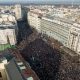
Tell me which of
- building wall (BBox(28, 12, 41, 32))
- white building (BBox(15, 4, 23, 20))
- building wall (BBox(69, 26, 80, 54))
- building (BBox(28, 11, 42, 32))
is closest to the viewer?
building wall (BBox(69, 26, 80, 54))

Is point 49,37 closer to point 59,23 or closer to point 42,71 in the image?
point 59,23

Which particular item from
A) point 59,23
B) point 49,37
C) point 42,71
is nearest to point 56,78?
point 42,71

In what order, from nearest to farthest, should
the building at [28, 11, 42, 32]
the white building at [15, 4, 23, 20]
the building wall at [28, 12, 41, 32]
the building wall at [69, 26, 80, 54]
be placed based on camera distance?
1. the building wall at [69, 26, 80, 54]
2. the building at [28, 11, 42, 32]
3. the building wall at [28, 12, 41, 32]
4. the white building at [15, 4, 23, 20]

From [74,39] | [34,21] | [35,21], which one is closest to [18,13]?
[34,21]

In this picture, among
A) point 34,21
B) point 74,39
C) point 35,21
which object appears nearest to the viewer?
point 74,39

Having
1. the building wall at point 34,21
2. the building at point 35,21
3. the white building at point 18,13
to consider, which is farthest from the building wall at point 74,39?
the white building at point 18,13

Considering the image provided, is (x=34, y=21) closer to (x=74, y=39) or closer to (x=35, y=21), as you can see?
(x=35, y=21)

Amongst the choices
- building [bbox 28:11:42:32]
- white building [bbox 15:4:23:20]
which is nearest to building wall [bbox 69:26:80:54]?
building [bbox 28:11:42:32]

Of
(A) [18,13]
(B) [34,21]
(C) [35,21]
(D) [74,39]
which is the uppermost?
(A) [18,13]

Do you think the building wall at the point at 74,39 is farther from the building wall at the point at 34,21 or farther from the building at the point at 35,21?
the building wall at the point at 34,21

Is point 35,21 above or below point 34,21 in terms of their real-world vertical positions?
above

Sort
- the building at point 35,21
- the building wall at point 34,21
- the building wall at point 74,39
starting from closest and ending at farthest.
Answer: the building wall at point 74,39 < the building at point 35,21 < the building wall at point 34,21

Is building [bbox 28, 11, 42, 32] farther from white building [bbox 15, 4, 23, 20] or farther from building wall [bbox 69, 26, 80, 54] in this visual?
building wall [bbox 69, 26, 80, 54]
